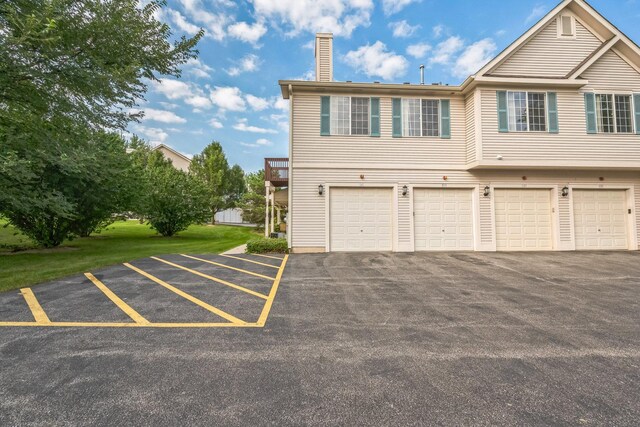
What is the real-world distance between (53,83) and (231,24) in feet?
27.6

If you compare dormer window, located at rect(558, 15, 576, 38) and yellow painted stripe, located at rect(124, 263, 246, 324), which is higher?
dormer window, located at rect(558, 15, 576, 38)

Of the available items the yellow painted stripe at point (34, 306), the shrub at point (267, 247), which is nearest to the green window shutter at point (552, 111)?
the shrub at point (267, 247)

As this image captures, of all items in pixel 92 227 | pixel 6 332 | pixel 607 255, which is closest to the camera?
pixel 6 332

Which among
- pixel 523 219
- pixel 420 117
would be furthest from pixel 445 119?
pixel 523 219

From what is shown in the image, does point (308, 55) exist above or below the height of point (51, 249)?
above

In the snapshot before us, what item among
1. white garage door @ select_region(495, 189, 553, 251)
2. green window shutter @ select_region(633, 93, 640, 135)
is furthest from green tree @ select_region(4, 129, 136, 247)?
green window shutter @ select_region(633, 93, 640, 135)

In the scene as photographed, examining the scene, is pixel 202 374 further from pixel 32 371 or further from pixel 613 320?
pixel 613 320

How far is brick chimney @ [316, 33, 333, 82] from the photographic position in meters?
Result: 11.0

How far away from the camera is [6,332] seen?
→ 339 cm

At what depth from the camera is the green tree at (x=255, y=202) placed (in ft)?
69.9

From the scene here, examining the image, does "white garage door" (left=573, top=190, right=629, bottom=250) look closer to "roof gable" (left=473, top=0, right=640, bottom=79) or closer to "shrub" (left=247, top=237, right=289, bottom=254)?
"roof gable" (left=473, top=0, right=640, bottom=79)

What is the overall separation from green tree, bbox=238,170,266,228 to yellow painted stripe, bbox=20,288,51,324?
620 inches

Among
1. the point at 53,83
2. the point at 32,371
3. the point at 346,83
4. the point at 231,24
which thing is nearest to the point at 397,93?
the point at 346,83

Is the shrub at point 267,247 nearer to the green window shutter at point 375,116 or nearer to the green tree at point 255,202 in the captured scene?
the green window shutter at point 375,116
